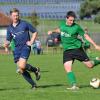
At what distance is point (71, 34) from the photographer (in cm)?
1301

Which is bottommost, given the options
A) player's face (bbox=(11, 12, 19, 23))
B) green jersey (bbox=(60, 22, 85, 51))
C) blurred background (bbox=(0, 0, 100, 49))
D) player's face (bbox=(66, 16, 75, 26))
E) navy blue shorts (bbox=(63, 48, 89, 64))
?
blurred background (bbox=(0, 0, 100, 49))

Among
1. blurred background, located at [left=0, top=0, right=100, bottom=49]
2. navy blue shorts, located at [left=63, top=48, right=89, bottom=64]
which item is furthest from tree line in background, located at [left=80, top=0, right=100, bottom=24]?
navy blue shorts, located at [left=63, top=48, right=89, bottom=64]

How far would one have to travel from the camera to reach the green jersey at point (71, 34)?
13.0 metres

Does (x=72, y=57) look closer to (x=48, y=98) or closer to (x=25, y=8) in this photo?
(x=48, y=98)

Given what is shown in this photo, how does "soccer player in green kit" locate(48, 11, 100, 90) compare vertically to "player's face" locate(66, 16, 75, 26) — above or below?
below

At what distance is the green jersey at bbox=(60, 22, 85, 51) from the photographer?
1299 centimetres

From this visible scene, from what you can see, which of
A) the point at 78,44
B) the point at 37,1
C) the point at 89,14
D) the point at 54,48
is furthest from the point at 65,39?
the point at 37,1

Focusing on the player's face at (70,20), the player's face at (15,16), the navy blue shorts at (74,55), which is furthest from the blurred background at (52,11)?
the player's face at (15,16)

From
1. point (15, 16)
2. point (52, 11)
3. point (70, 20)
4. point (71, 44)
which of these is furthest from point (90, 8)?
point (15, 16)

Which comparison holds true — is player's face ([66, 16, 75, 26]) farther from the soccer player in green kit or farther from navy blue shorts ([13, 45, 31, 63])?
navy blue shorts ([13, 45, 31, 63])

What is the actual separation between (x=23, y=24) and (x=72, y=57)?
146 centimetres

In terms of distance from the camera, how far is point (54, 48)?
47719 millimetres

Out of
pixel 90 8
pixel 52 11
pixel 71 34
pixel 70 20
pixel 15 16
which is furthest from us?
pixel 52 11

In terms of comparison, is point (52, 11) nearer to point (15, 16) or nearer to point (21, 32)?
point (21, 32)
